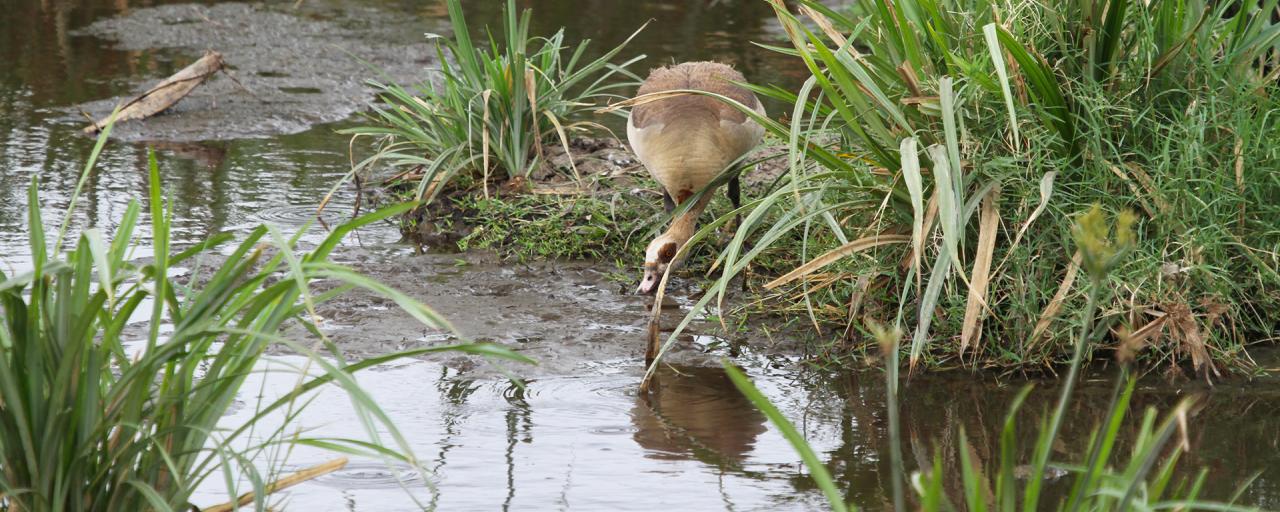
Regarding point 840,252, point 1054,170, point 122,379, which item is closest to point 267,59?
point 840,252

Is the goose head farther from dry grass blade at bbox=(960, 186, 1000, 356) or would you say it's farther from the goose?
dry grass blade at bbox=(960, 186, 1000, 356)

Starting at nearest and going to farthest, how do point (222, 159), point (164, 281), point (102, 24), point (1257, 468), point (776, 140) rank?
point (164, 281), point (1257, 468), point (776, 140), point (222, 159), point (102, 24)

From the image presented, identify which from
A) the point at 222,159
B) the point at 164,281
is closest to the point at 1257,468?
the point at 164,281

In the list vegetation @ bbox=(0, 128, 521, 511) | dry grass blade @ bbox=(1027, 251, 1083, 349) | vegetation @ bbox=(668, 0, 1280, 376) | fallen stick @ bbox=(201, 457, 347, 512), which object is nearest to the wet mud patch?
vegetation @ bbox=(668, 0, 1280, 376)

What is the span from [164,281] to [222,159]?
4472 millimetres

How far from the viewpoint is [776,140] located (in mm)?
5797

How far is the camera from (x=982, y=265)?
3.60 meters

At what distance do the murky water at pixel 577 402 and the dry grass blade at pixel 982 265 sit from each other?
223 mm

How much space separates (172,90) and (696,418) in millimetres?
4639

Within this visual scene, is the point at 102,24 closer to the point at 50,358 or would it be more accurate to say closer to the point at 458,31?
the point at 458,31

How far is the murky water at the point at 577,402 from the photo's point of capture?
3100 millimetres

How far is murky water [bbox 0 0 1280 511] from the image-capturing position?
10.2ft

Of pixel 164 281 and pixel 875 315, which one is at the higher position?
pixel 164 281

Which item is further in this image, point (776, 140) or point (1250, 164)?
point (776, 140)
